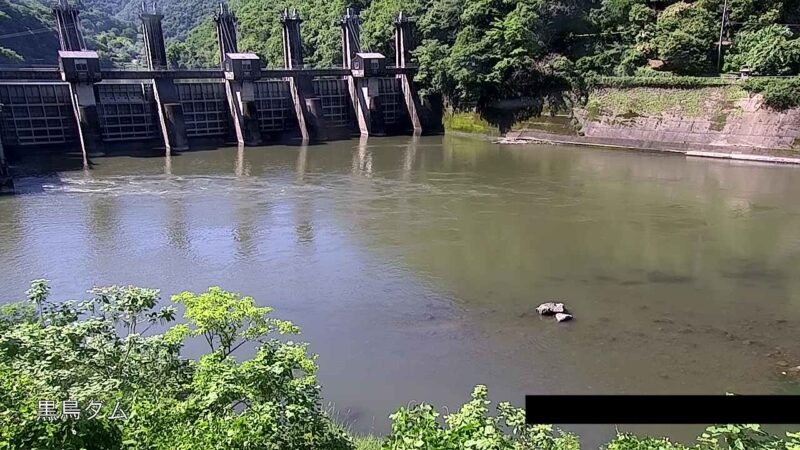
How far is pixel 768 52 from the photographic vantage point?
20766 millimetres

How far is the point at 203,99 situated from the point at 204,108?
0.36 meters

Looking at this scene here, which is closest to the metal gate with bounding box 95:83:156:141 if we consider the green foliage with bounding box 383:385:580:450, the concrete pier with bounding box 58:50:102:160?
the concrete pier with bounding box 58:50:102:160

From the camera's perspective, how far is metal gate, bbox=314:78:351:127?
26.4 metres

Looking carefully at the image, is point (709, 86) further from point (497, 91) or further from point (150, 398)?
point (150, 398)

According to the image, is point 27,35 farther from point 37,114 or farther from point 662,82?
point 662,82

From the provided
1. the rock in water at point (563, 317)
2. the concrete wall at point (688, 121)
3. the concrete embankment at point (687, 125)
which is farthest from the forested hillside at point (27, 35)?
the rock in water at point (563, 317)

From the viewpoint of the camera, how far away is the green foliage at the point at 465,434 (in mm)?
3400

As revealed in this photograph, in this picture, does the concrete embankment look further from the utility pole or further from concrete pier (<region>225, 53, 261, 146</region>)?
concrete pier (<region>225, 53, 261, 146</region>)

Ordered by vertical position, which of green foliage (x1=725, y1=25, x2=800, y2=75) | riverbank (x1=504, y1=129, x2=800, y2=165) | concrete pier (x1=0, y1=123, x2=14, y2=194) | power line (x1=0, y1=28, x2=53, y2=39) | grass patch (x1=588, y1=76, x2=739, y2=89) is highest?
power line (x1=0, y1=28, x2=53, y2=39)

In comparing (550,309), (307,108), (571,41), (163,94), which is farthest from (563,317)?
(571,41)

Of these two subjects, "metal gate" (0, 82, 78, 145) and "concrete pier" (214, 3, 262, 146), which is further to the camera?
"concrete pier" (214, 3, 262, 146)

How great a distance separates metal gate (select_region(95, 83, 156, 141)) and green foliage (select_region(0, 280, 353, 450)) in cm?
1894

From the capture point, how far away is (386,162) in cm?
2102

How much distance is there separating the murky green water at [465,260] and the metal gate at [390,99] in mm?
8139
